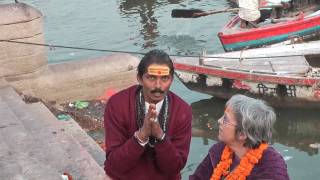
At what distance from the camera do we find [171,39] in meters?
18.8

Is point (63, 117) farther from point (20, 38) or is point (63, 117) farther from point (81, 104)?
point (81, 104)

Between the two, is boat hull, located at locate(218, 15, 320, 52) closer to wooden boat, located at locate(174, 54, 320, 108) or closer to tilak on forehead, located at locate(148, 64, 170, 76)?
wooden boat, located at locate(174, 54, 320, 108)

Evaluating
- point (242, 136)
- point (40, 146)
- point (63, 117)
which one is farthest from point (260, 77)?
point (242, 136)

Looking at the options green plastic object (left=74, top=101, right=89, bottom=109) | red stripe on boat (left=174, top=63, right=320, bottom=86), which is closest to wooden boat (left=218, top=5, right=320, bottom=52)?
red stripe on boat (left=174, top=63, right=320, bottom=86)

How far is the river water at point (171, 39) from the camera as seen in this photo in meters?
10.3

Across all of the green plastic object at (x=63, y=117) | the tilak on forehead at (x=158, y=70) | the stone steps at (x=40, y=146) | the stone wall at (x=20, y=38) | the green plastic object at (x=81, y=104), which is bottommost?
the green plastic object at (x=81, y=104)

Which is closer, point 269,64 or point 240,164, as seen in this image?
point 240,164

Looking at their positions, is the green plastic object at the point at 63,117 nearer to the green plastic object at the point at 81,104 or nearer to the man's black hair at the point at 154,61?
the green plastic object at the point at 81,104

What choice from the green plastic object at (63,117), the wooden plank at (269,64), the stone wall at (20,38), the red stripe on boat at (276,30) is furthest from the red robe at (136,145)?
the red stripe on boat at (276,30)

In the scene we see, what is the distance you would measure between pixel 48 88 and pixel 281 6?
9.73 meters

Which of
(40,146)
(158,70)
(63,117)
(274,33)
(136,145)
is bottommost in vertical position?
(274,33)

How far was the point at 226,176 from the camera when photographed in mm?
3004

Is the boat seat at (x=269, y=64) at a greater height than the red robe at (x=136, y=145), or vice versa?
the red robe at (x=136, y=145)

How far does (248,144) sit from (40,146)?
10.8 feet
